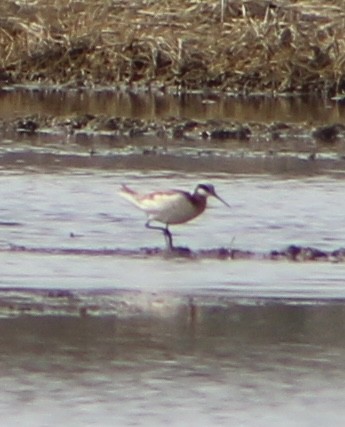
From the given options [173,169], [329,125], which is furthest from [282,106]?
[173,169]

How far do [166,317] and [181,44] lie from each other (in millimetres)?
15593

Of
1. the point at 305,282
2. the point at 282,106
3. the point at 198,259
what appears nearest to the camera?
the point at 305,282

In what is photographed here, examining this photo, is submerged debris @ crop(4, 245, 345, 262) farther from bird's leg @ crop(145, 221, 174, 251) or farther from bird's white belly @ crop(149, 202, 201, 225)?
bird's white belly @ crop(149, 202, 201, 225)

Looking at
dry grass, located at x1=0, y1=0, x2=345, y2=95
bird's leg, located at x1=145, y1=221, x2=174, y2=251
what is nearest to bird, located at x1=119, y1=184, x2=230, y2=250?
bird's leg, located at x1=145, y1=221, x2=174, y2=251

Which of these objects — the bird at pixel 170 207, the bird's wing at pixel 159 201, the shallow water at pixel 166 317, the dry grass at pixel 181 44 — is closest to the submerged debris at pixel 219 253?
the shallow water at pixel 166 317

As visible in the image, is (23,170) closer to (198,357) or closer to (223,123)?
(223,123)

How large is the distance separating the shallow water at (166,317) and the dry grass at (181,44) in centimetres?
1002

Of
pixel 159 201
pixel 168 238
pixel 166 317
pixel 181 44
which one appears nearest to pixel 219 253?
pixel 168 238

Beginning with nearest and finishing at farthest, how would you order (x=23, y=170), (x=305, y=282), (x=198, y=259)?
(x=305, y=282) → (x=198, y=259) → (x=23, y=170)

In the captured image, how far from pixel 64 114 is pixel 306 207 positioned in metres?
7.75

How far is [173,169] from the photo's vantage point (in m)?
17.7

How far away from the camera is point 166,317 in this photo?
10.4 metres

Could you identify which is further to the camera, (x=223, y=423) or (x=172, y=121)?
(x=172, y=121)

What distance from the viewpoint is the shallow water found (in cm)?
868
